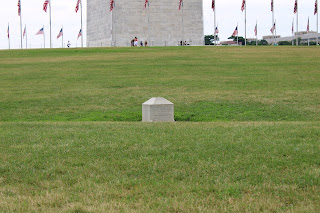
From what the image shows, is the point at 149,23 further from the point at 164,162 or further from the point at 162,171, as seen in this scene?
the point at 162,171

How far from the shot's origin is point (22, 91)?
22.2 metres

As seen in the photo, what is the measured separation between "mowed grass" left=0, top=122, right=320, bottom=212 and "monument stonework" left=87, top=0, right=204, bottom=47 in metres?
69.8

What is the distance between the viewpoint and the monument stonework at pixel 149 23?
78500 millimetres

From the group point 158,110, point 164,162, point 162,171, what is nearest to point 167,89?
point 158,110

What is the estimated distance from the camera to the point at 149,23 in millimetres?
79875

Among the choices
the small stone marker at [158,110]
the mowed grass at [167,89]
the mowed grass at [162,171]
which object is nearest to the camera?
the mowed grass at [162,171]

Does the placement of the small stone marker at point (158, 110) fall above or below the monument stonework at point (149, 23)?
below

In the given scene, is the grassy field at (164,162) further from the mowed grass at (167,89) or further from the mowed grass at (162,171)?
the mowed grass at (167,89)

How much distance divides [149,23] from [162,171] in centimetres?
7523

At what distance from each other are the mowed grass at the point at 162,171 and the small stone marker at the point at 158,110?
4.10 metres

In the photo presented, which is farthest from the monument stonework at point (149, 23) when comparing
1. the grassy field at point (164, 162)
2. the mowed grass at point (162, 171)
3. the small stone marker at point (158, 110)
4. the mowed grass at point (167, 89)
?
the mowed grass at point (162, 171)

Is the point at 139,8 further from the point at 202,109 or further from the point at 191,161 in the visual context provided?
the point at 191,161

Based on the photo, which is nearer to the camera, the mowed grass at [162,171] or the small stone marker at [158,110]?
the mowed grass at [162,171]

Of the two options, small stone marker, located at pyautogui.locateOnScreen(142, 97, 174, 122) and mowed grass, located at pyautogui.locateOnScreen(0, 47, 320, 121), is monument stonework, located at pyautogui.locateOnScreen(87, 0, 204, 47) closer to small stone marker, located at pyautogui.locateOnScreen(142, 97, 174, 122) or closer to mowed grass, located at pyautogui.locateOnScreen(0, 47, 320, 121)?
mowed grass, located at pyautogui.locateOnScreen(0, 47, 320, 121)
